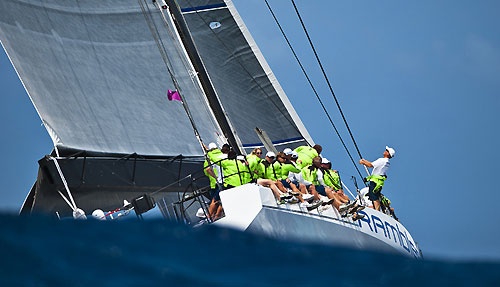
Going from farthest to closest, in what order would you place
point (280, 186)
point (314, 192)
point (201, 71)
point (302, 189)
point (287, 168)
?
point (201, 71) → point (287, 168) → point (314, 192) → point (302, 189) → point (280, 186)

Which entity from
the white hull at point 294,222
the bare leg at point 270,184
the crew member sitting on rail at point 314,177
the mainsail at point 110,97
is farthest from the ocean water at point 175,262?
the mainsail at point 110,97

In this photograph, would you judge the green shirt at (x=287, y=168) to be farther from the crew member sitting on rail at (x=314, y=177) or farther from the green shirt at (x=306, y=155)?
the green shirt at (x=306, y=155)

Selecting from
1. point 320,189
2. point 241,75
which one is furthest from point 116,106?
point 320,189

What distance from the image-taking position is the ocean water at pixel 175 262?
157 inches

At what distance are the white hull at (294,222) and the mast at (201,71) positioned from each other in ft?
5.92

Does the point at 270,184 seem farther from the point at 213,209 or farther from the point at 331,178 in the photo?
the point at 331,178

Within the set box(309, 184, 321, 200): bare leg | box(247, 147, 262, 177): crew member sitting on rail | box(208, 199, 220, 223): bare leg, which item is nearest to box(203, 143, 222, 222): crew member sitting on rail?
box(208, 199, 220, 223): bare leg

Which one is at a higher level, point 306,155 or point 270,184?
point 306,155

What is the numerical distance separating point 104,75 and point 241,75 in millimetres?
2098

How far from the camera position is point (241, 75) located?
11680 millimetres

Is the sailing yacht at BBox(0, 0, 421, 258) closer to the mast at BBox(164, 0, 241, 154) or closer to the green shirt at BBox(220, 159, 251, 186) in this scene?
the mast at BBox(164, 0, 241, 154)

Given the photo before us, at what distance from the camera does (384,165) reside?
954cm

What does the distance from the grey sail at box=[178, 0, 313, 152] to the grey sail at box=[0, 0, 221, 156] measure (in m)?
1.09

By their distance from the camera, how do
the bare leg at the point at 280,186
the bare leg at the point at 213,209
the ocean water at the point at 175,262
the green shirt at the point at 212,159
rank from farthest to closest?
the green shirt at the point at 212,159
the bare leg at the point at 280,186
the bare leg at the point at 213,209
the ocean water at the point at 175,262
